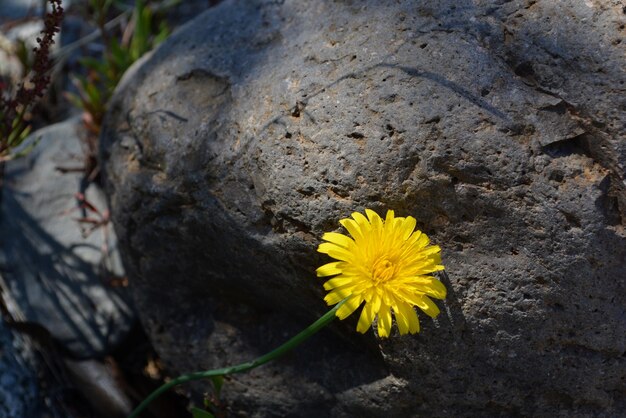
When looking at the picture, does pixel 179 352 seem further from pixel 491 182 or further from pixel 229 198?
pixel 491 182

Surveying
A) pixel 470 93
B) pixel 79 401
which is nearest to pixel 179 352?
pixel 79 401

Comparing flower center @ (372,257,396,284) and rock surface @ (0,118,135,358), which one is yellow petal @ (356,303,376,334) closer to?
flower center @ (372,257,396,284)

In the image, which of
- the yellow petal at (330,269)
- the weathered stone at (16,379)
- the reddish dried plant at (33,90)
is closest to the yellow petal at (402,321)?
the yellow petal at (330,269)

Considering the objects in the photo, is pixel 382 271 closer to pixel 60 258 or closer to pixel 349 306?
pixel 349 306

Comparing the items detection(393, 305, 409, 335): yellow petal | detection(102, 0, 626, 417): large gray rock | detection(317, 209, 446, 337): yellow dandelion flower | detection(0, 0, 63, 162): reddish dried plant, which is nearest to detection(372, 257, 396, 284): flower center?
detection(317, 209, 446, 337): yellow dandelion flower

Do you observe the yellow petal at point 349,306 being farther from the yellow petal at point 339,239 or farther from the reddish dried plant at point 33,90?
the reddish dried plant at point 33,90

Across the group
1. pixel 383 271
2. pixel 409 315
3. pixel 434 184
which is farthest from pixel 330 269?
pixel 434 184
